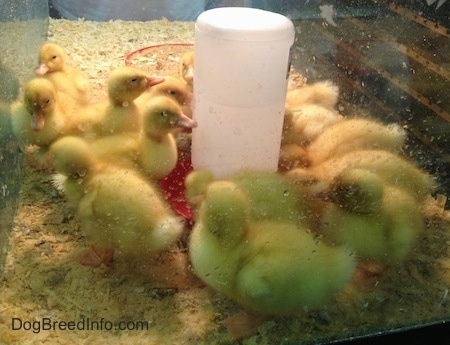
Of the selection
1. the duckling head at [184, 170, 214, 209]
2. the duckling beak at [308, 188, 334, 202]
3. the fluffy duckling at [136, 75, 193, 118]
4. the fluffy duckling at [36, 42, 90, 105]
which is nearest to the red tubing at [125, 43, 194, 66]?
the fluffy duckling at [36, 42, 90, 105]

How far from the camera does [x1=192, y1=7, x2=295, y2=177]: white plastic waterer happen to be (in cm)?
108

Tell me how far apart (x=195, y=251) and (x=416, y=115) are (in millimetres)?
559

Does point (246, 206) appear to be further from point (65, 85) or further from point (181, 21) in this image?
point (181, 21)

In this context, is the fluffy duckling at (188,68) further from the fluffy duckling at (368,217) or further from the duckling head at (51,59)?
the fluffy duckling at (368,217)

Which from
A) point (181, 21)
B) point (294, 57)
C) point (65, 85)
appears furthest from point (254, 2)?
point (65, 85)

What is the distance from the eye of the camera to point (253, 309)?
2.76ft

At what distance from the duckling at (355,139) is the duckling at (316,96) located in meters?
0.14

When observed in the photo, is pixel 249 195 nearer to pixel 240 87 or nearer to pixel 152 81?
pixel 240 87

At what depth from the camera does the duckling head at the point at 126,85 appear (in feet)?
3.86

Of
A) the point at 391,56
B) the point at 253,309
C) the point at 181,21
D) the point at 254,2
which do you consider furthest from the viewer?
the point at 181,21

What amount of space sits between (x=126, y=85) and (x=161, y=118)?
16 centimetres

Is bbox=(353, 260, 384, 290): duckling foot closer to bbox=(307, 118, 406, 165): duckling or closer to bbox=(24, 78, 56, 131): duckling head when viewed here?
bbox=(307, 118, 406, 165): duckling

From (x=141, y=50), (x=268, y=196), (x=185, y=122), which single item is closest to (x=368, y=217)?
(x=268, y=196)

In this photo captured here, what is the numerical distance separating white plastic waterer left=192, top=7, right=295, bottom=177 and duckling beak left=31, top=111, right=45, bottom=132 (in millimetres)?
307
